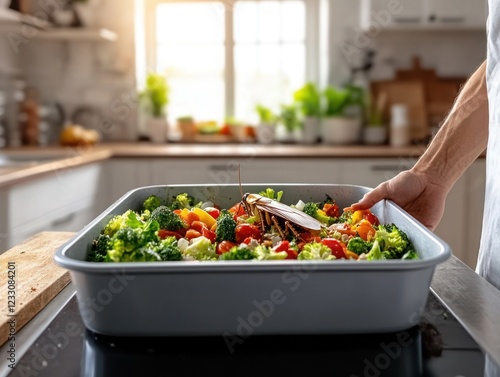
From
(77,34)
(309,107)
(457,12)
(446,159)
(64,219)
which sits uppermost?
(457,12)

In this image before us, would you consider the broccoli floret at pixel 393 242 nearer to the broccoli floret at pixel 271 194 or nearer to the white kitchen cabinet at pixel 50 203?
the broccoli floret at pixel 271 194

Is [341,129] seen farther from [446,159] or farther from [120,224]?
[120,224]

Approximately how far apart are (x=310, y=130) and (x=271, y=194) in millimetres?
2845

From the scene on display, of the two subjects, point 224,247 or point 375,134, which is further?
point 375,134

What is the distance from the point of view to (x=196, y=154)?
12.0ft

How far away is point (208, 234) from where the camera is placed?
1.23 metres

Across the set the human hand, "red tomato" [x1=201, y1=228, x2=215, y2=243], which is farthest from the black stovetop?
the human hand

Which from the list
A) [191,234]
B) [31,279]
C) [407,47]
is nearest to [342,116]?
[407,47]

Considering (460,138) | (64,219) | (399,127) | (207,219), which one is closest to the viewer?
(207,219)

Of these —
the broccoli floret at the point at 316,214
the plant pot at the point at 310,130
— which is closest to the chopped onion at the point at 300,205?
the broccoli floret at the point at 316,214

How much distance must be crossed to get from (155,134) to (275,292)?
3660 mm

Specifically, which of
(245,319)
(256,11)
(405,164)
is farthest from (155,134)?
(245,319)

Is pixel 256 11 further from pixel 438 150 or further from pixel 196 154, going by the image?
pixel 438 150

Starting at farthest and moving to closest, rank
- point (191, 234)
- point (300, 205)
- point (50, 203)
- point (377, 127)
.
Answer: point (377, 127)
point (50, 203)
point (300, 205)
point (191, 234)
